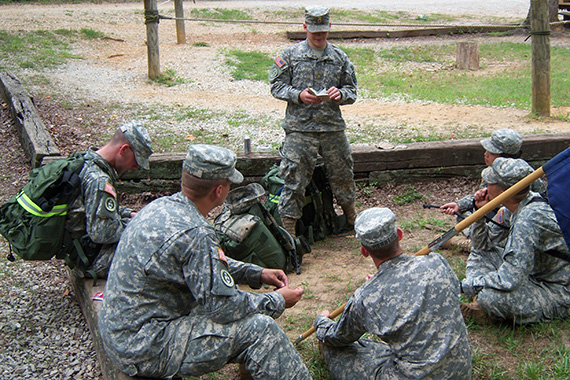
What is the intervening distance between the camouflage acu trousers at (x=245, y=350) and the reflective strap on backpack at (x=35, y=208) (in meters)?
1.68

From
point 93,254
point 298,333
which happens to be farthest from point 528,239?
point 93,254

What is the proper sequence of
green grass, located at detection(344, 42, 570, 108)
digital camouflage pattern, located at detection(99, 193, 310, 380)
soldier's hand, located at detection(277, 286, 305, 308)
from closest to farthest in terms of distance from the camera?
1. digital camouflage pattern, located at detection(99, 193, 310, 380)
2. soldier's hand, located at detection(277, 286, 305, 308)
3. green grass, located at detection(344, 42, 570, 108)

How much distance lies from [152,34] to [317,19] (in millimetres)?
6144

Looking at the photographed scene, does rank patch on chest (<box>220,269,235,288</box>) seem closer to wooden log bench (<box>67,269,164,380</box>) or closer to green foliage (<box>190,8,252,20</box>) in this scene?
wooden log bench (<box>67,269,164,380</box>)

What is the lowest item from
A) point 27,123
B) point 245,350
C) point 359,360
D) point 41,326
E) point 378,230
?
point 41,326

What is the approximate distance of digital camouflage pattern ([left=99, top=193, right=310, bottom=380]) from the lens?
3.04m

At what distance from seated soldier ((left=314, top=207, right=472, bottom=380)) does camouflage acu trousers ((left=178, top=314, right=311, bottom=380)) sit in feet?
1.52

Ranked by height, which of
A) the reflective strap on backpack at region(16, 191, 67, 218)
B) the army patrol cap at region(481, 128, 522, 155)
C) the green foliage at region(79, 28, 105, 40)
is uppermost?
the green foliage at region(79, 28, 105, 40)

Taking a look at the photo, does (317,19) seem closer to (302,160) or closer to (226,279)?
(302,160)

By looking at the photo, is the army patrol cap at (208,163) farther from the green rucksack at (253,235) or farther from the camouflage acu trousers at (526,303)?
the camouflage acu trousers at (526,303)

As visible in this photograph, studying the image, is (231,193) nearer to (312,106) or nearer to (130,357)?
(312,106)

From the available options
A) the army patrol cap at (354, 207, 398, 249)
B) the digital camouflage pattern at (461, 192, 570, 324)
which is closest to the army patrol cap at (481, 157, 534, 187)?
the digital camouflage pattern at (461, 192, 570, 324)

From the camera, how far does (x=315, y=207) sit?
6.04 metres

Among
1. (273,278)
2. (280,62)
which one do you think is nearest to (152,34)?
(280,62)
